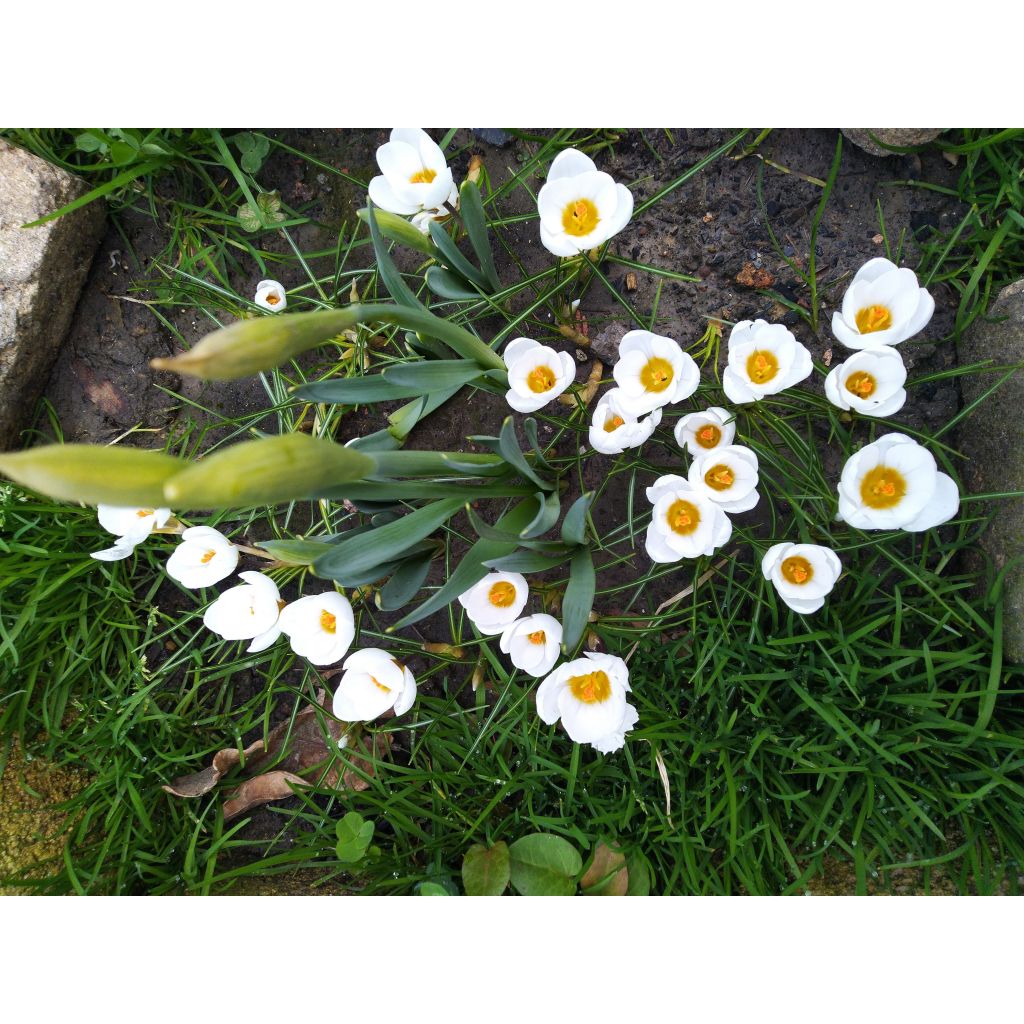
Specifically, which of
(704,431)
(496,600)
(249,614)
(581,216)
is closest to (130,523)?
(249,614)

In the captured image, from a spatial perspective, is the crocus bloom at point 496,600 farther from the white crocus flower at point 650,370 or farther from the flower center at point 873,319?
the flower center at point 873,319

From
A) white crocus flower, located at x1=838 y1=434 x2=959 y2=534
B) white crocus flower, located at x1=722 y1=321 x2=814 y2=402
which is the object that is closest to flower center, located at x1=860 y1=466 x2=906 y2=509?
white crocus flower, located at x1=838 y1=434 x2=959 y2=534

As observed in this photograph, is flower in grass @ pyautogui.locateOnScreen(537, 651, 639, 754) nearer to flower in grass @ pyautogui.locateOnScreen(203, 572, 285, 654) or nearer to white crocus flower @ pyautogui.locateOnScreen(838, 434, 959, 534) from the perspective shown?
white crocus flower @ pyautogui.locateOnScreen(838, 434, 959, 534)

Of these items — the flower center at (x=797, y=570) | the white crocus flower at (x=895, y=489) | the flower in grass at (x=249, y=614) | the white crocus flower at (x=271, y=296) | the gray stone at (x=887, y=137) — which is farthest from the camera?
the white crocus flower at (x=271, y=296)

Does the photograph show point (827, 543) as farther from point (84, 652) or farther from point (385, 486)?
point (84, 652)

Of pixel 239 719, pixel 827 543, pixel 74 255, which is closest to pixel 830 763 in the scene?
pixel 827 543

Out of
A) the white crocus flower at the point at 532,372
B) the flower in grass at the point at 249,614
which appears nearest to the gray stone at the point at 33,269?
the flower in grass at the point at 249,614
